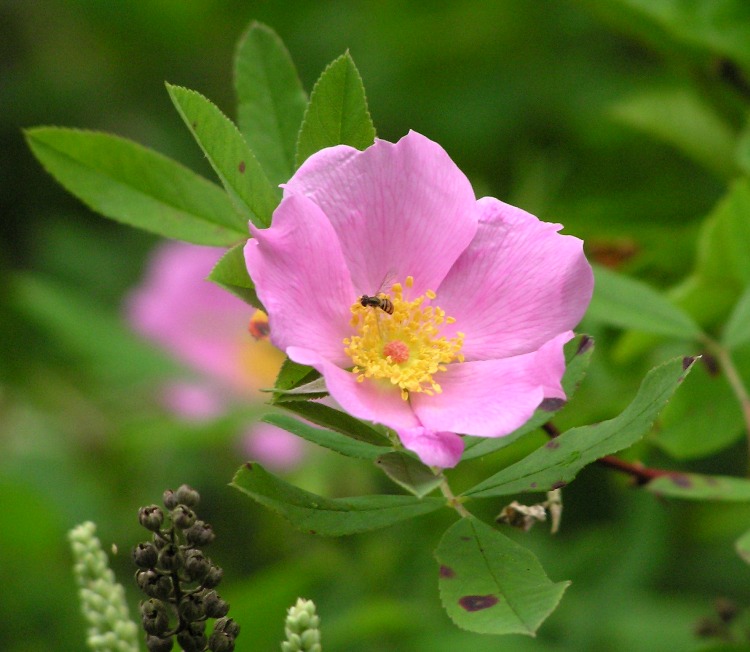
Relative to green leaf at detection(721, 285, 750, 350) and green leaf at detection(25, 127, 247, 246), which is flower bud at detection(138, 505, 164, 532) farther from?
green leaf at detection(721, 285, 750, 350)

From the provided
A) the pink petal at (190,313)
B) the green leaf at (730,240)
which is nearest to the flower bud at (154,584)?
the green leaf at (730,240)

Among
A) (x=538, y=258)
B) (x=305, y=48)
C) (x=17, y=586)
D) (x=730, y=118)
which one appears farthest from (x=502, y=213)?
(x=305, y=48)

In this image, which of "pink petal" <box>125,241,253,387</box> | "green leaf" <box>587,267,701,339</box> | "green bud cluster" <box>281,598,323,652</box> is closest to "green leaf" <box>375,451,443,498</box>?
"green bud cluster" <box>281,598,323,652</box>

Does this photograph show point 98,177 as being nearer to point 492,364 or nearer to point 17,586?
point 492,364

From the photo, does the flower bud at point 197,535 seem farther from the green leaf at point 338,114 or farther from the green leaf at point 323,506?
the green leaf at point 338,114

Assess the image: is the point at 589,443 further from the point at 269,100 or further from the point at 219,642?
the point at 269,100

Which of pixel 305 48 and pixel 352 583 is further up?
pixel 305 48
